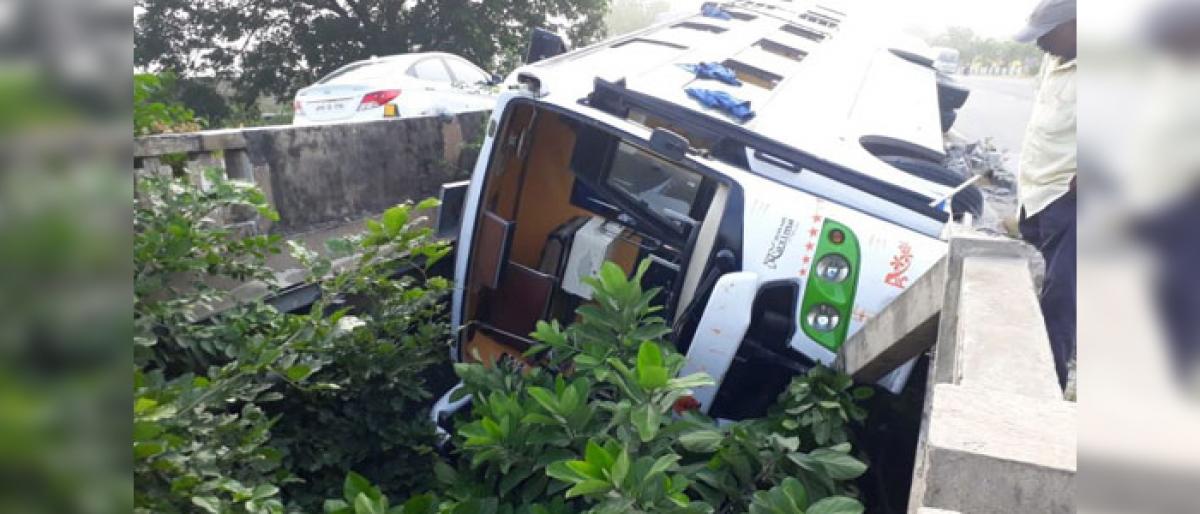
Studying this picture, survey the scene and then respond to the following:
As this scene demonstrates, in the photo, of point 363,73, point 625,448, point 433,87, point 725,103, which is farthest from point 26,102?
point 363,73

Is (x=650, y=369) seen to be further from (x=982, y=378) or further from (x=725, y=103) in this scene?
(x=725, y=103)

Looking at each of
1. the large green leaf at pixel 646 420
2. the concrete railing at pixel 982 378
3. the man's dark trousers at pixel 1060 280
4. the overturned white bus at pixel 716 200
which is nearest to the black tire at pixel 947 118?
Result: the overturned white bus at pixel 716 200

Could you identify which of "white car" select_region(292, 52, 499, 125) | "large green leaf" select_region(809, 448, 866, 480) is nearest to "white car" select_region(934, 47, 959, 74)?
"white car" select_region(292, 52, 499, 125)

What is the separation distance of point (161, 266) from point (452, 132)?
3906 mm

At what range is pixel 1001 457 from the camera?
1539mm

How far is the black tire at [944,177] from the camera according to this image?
3.79 meters

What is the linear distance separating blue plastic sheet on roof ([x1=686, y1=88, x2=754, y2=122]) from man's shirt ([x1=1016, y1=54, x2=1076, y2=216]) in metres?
1.15

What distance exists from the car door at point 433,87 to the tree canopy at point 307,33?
7927 millimetres

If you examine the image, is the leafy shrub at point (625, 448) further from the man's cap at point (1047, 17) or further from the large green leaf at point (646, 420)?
the man's cap at point (1047, 17)

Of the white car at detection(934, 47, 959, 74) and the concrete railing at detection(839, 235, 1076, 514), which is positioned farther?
the white car at detection(934, 47, 959, 74)

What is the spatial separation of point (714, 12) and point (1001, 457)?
597cm

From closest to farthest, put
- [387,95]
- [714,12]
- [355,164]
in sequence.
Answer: [355,164], [714,12], [387,95]

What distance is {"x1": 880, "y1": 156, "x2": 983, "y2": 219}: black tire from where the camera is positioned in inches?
149

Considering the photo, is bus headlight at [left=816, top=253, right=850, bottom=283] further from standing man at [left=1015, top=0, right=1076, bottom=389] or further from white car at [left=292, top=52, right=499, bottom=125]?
white car at [left=292, top=52, right=499, bottom=125]
